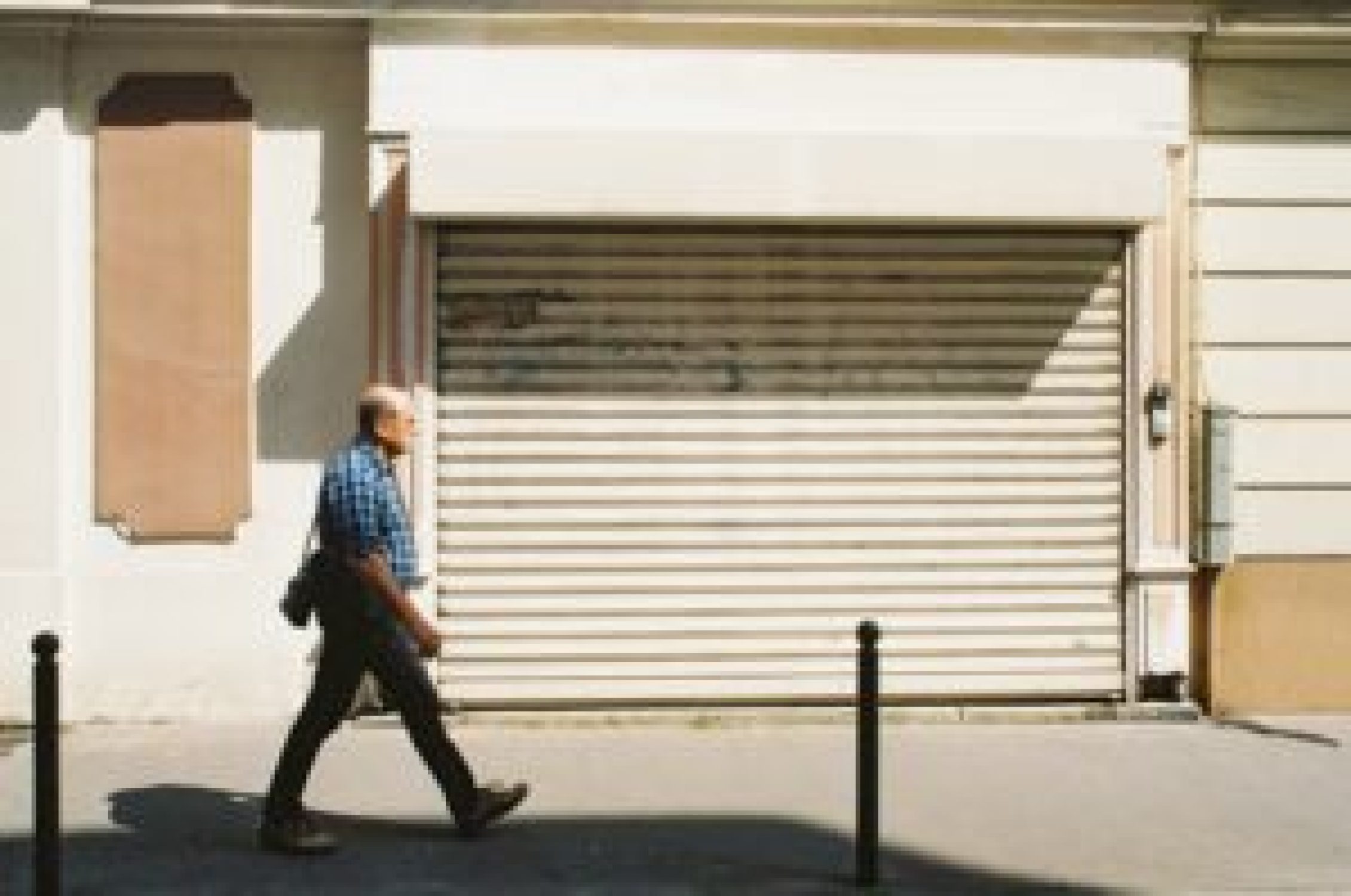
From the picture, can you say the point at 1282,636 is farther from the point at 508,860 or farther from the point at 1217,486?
the point at 508,860

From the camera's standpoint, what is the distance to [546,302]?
10586mm

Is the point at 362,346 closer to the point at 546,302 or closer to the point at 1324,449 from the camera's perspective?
the point at 546,302

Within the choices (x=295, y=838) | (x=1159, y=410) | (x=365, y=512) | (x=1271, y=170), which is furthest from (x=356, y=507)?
(x=1271, y=170)

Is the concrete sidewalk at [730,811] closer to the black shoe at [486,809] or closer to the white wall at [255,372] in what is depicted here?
the black shoe at [486,809]

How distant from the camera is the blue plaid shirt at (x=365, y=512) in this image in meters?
7.50

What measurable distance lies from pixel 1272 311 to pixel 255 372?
563 centimetres

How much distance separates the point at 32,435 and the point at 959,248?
16.7ft

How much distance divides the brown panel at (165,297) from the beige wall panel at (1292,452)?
5.53m

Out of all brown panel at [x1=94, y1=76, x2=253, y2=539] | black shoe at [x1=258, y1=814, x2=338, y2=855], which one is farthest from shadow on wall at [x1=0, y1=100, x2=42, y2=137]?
black shoe at [x1=258, y1=814, x2=338, y2=855]

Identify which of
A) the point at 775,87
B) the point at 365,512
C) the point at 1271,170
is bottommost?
the point at 365,512

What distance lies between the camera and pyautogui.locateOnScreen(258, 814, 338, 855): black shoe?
24.5 feet

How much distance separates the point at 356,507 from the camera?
749cm

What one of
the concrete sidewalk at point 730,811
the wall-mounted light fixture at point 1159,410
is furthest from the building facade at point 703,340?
the concrete sidewalk at point 730,811

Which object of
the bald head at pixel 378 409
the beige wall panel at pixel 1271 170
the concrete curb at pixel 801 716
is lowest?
the concrete curb at pixel 801 716
